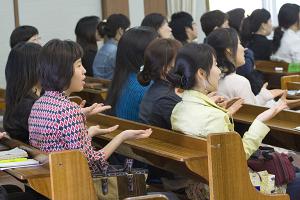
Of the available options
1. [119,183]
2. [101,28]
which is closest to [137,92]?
[119,183]

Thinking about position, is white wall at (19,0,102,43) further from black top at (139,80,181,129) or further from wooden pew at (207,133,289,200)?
wooden pew at (207,133,289,200)

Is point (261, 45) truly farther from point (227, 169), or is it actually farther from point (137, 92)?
point (227, 169)

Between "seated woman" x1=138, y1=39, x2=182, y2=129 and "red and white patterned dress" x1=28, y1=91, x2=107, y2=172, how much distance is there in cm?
63

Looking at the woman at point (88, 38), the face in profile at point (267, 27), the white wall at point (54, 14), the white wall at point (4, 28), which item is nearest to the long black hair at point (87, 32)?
the woman at point (88, 38)

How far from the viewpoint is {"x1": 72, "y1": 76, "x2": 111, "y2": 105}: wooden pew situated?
19.8 feet

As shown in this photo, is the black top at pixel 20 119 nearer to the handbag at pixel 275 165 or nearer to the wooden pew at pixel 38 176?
the wooden pew at pixel 38 176

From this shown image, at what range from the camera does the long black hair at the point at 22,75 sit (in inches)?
149

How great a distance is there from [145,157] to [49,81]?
0.61 m

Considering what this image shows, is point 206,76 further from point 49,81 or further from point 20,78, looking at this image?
point 20,78

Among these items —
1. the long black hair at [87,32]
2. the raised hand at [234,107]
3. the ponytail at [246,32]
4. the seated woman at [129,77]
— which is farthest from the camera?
the ponytail at [246,32]

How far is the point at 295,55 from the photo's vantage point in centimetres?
751

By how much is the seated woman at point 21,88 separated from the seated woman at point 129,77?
0.59 metres

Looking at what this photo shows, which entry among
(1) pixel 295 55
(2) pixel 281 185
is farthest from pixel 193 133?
(1) pixel 295 55

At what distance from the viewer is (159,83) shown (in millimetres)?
3775
